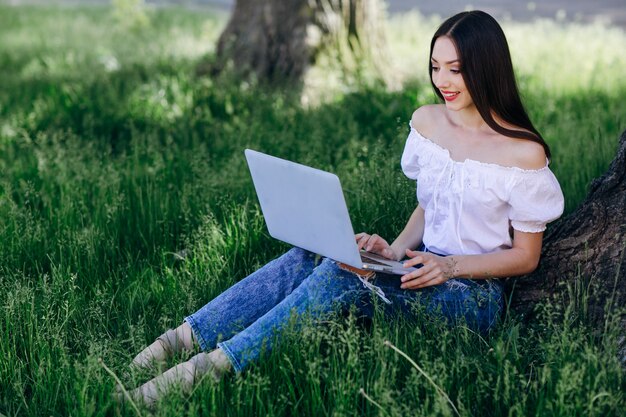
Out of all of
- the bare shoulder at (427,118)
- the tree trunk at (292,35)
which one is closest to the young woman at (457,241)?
the bare shoulder at (427,118)

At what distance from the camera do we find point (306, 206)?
2.75 meters

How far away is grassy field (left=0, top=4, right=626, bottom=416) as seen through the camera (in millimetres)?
2582

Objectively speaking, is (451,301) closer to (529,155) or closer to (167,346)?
(529,155)

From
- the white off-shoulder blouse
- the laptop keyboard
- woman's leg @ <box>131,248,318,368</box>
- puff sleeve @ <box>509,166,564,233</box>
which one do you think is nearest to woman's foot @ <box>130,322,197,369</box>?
woman's leg @ <box>131,248,318,368</box>

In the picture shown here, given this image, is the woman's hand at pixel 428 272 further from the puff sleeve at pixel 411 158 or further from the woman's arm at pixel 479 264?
the puff sleeve at pixel 411 158

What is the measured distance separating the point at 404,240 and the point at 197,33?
257 inches

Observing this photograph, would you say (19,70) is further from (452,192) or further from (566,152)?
(452,192)

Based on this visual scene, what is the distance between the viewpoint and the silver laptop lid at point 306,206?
263 centimetres

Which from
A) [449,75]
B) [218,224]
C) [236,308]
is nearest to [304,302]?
[236,308]

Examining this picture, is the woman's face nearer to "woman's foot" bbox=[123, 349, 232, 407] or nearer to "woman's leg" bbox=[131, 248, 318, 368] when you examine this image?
"woman's leg" bbox=[131, 248, 318, 368]

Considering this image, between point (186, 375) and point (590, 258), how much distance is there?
1336 mm

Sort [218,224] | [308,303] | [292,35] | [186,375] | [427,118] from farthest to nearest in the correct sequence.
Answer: [292,35]
[218,224]
[427,118]
[308,303]
[186,375]

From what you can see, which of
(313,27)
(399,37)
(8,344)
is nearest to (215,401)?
(8,344)

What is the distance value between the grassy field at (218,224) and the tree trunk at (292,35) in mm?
222
